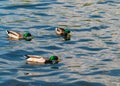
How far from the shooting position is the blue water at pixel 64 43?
71.5ft

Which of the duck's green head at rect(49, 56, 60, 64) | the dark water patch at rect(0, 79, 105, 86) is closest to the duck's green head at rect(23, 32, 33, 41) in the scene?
the duck's green head at rect(49, 56, 60, 64)

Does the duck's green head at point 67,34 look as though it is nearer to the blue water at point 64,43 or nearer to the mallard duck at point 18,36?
the blue water at point 64,43

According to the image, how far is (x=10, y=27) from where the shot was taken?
101ft

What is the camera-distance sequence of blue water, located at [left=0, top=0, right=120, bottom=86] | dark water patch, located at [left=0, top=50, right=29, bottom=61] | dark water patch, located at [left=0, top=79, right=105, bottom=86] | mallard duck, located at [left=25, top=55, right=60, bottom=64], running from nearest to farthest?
dark water patch, located at [left=0, top=79, right=105, bottom=86] < blue water, located at [left=0, top=0, right=120, bottom=86] < mallard duck, located at [left=25, top=55, right=60, bottom=64] < dark water patch, located at [left=0, top=50, right=29, bottom=61]

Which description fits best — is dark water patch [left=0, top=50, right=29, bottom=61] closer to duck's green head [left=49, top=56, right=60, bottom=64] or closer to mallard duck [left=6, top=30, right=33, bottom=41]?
duck's green head [left=49, top=56, right=60, bottom=64]

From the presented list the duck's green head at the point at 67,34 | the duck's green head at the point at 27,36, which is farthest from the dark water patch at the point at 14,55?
the duck's green head at the point at 67,34

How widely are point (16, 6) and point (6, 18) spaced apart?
15.2ft

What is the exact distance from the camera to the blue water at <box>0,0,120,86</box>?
2178 centimetres

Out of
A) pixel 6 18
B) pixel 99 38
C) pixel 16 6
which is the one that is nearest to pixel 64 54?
pixel 99 38

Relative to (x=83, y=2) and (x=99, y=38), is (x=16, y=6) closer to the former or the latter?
(x=83, y=2)

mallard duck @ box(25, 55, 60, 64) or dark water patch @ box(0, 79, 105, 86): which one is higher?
mallard duck @ box(25, 55, 60, 64)

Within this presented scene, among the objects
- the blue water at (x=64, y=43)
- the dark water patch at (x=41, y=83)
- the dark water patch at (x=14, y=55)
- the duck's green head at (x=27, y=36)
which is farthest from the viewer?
the duck's green head at (x=27, y=36)

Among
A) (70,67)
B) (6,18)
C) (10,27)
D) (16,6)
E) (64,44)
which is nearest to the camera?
(70,67)

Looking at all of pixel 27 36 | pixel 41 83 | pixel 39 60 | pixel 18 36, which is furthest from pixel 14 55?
pixel 41 83
